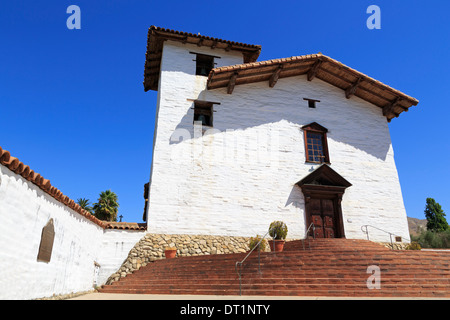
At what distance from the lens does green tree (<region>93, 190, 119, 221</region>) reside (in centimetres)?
3127

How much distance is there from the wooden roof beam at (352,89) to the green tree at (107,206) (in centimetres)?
2505

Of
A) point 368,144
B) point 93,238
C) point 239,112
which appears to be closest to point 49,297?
point 93,238

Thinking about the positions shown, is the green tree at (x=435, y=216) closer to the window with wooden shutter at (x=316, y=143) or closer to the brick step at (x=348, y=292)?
the window with wooden shutter at (x=316, y=143)

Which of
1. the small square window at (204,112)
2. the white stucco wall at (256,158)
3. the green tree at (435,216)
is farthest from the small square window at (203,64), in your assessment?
the green tree at (435,216)

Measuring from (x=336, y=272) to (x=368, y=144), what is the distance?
10.3 metres

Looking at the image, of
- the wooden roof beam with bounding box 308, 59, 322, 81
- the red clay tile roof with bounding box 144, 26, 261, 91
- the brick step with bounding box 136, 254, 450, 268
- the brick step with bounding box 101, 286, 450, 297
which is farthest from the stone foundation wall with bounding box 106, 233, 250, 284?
the red clay tile roof with bounding box 144, 26, 261, 91

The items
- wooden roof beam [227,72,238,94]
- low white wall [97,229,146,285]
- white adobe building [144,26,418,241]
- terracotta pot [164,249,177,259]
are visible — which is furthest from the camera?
wooden roof beam [227,72,238,94]

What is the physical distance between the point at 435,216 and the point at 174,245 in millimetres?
32870

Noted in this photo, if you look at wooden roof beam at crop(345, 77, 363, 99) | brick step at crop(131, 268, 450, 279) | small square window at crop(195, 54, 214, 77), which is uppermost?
small square window at crop(195, 54, 214, 77)

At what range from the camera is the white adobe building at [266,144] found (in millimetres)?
13438

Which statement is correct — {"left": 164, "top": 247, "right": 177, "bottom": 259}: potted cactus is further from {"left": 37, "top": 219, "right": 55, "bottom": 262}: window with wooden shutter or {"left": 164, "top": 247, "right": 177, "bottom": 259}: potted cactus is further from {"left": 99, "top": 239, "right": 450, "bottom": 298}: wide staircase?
{"left": 37, "top": 219, "right": 55, "bottom": 262}: window with wooden shutter

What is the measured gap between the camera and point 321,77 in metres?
17.1

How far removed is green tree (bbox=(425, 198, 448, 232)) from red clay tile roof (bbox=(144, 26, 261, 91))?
28744mm

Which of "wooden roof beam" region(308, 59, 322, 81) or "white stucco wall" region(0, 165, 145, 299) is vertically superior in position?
"wooden roof beam" region(308, 59, 322, 81)
